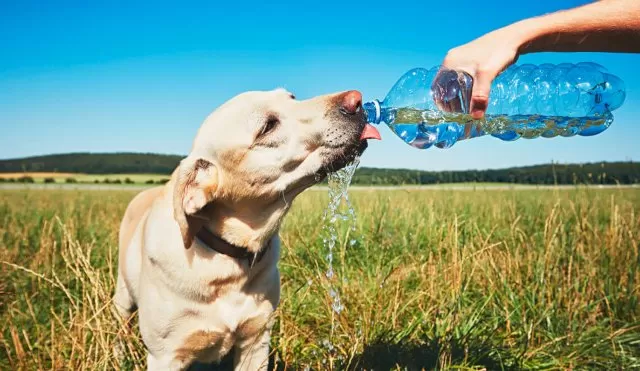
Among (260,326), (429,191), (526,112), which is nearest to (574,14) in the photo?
(526,112)

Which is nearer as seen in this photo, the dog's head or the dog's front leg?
the dog's head

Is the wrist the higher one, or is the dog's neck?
the wrist

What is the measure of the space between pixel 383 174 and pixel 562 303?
3.91 meters

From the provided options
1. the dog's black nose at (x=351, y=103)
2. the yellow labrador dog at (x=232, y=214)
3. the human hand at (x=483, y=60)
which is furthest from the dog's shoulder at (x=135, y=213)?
the human hand at (x=483, y=60)

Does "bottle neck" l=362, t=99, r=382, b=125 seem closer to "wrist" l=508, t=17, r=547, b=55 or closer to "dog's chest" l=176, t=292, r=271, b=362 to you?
"wrist" l=508, t=17, r=547, b=55

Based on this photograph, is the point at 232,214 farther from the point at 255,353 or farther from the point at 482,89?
the point at 482,89

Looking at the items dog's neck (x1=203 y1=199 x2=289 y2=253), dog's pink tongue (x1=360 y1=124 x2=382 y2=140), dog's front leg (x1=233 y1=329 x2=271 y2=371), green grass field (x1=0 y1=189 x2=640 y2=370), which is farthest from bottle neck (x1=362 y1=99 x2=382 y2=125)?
dog's front leg (x1=233 y1=329 x2=271 y2=371)

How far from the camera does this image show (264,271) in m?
2.87

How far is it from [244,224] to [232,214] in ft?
0.30

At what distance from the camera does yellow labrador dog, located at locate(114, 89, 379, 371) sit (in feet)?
8.67

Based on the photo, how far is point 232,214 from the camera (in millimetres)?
2775

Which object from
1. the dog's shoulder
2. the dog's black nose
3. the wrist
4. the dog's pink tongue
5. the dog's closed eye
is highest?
the wrist

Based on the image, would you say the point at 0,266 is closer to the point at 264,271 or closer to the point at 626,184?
the point at 264,271

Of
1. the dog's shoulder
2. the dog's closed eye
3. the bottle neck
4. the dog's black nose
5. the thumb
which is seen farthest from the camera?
the dog's shoulder
